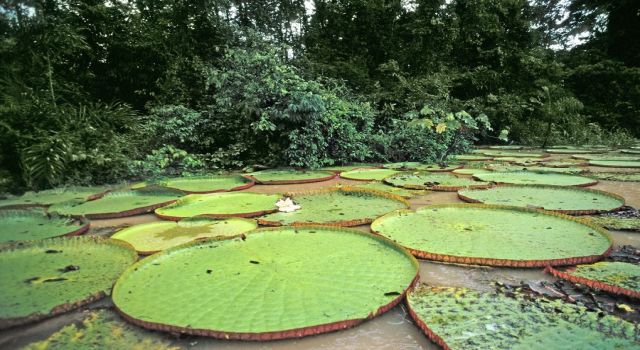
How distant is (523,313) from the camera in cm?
119

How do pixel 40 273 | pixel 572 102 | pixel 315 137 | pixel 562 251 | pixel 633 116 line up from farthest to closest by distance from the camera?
pixel 633 116 < pixel 572 102 < pixel 315 137 < pixel 562 251 < pixel 40 273

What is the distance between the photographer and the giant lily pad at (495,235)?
1.65 m

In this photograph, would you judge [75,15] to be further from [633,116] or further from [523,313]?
[633,116]

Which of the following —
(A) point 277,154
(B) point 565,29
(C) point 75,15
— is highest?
(B) point 565,29

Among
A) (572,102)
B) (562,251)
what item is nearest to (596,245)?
(562,251)

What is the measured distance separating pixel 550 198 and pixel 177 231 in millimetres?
2907

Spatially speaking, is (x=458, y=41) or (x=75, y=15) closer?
(x=75, y=15)

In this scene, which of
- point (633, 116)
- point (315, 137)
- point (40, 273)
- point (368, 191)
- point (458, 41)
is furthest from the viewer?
point (633, 116)

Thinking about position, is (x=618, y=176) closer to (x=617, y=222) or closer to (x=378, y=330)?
(x=617, y=222)

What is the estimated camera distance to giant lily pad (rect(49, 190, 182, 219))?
8.99 ft

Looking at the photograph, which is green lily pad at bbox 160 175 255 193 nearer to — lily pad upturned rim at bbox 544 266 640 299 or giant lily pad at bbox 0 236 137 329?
giant lily pad at bbox 0 236 137 329

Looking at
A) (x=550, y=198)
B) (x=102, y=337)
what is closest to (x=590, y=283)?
(x=550, y=198)

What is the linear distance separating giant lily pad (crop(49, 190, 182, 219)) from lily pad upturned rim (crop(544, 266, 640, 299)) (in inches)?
110

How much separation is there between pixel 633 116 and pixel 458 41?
6369mm
